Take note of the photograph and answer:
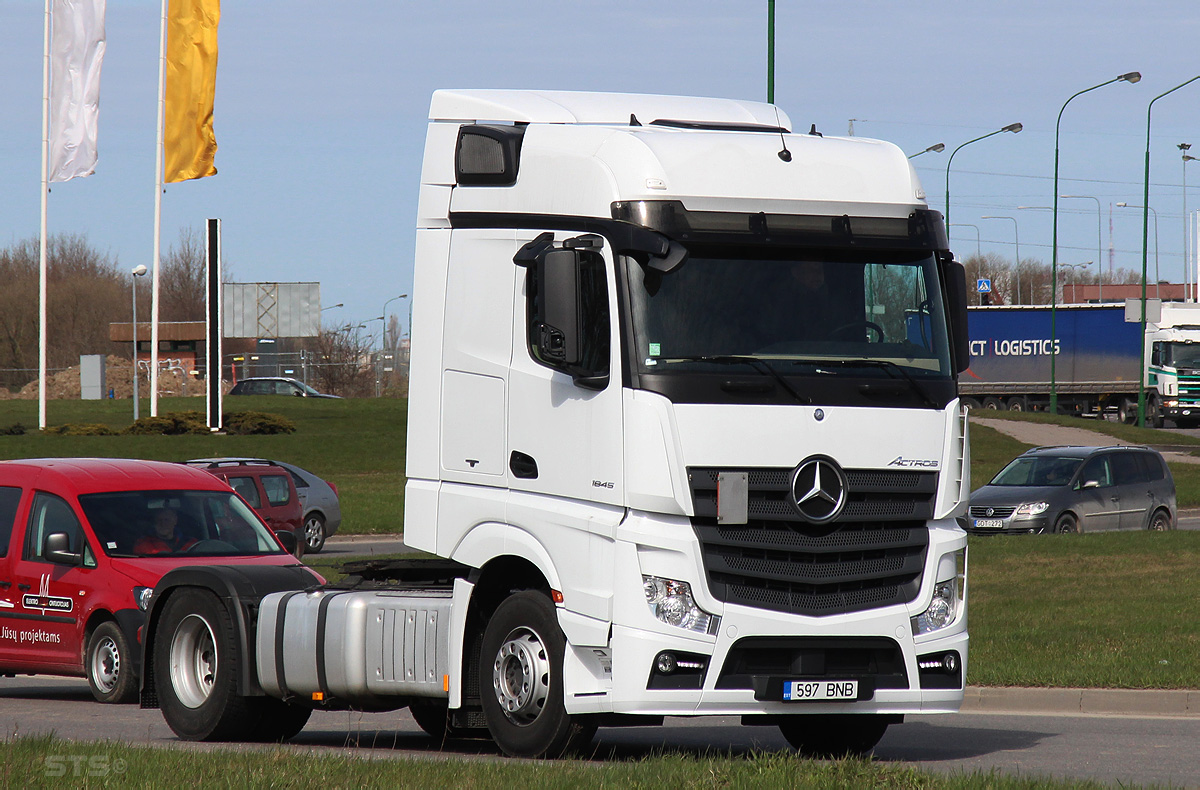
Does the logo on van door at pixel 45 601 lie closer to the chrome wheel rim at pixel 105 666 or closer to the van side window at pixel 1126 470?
the chrome wheel rim at pixel 105 666

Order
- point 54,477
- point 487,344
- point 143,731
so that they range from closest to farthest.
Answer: point 487,344 → point 143,731 → point 54,477

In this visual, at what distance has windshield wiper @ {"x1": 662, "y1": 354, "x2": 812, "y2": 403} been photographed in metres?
7.45

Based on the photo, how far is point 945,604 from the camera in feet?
25.7

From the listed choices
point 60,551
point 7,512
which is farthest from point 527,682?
point 7,512

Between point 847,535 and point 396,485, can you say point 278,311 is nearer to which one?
point 396,485

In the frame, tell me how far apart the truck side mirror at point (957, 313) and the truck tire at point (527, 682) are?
254cm

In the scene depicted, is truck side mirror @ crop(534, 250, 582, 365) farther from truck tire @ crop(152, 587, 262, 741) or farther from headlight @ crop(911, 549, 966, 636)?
truck tire @ crop(152, 587, 262, 741)

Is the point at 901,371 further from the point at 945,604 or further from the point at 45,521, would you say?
the point at 45,521

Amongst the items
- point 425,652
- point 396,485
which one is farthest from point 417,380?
point 396,485

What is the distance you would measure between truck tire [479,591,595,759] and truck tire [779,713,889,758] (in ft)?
5.43

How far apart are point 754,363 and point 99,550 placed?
6.38 meters

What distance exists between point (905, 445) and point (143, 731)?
557 cm

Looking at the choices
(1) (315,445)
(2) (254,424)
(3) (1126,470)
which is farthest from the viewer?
(2) (254,424)

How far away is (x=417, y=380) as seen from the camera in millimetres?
8820
